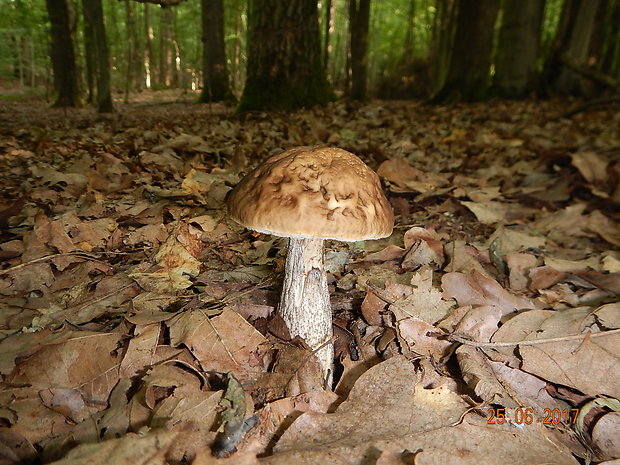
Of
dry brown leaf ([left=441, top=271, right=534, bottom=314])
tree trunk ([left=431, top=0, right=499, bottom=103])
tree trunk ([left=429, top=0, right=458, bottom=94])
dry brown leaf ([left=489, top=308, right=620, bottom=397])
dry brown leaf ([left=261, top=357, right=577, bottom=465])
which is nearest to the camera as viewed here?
dry brown leaf ([left=261, top=357, right=577, bottom=465])

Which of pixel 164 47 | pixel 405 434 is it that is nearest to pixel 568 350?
pixel 405 434

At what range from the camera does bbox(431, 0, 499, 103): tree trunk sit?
485 inches


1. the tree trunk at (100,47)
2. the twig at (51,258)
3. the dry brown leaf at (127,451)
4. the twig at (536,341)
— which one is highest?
the tree trunk at (100,47)

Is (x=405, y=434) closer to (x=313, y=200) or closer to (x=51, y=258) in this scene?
(x=313, y=200)

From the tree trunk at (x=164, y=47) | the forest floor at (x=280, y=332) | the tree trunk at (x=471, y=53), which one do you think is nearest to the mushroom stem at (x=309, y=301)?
the forest floor at (x=280, y=332)

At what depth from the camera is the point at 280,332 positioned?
232 cm

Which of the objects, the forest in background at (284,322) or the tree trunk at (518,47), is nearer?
the forest in background at (284,322)

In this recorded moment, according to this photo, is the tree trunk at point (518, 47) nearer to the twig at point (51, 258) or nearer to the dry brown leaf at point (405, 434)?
the dry brown leaf at point (405, 434)

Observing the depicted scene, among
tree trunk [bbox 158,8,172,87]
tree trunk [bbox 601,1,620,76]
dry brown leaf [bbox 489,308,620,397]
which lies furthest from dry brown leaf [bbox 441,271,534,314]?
tree trunk [bbox 158,8,172,87]

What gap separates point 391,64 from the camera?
993 inches

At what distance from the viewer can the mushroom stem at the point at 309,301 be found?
2.30 m

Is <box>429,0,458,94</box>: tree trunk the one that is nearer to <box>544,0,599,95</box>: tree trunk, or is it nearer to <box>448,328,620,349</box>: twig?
<box>544,0,599,95</box>: tree trunk

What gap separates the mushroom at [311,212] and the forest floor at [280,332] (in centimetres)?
18
